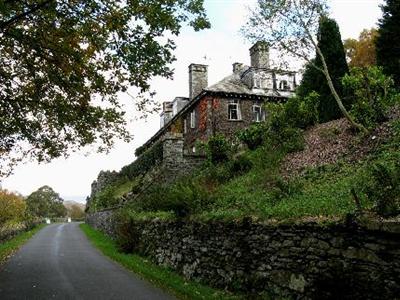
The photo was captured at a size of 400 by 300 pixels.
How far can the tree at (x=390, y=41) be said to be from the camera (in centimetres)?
2458

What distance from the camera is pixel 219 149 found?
21.2 metres

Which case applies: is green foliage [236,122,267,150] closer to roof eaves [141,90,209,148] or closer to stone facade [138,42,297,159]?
stone facade [138,42,297,159]

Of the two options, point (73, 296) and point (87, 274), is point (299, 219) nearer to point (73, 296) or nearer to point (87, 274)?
point (73, 296)

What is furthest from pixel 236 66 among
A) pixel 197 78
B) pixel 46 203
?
pixel 46 203

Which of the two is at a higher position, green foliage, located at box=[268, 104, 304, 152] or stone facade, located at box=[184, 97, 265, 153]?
stone facade, located at box=[184, 97, 265, 153]

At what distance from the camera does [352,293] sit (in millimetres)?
6715

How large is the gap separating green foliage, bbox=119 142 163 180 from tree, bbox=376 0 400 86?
567 inches

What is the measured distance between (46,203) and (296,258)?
3930 inches

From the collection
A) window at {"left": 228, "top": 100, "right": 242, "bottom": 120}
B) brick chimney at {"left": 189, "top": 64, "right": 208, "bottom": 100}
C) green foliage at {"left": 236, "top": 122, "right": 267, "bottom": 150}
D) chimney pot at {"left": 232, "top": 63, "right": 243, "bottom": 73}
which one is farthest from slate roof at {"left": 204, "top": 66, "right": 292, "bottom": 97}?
green foliage at {"left": 236, "top": 122, "right": 267, "bottom": 150}

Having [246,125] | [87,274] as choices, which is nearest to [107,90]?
[87,274]

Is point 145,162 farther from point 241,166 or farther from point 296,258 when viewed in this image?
point 296,258

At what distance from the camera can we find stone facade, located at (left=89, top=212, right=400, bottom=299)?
6.46 meters

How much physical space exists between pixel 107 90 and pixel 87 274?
5763mm

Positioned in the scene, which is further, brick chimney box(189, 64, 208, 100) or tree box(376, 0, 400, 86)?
brick chimney box(189, 64, 208, 100)
